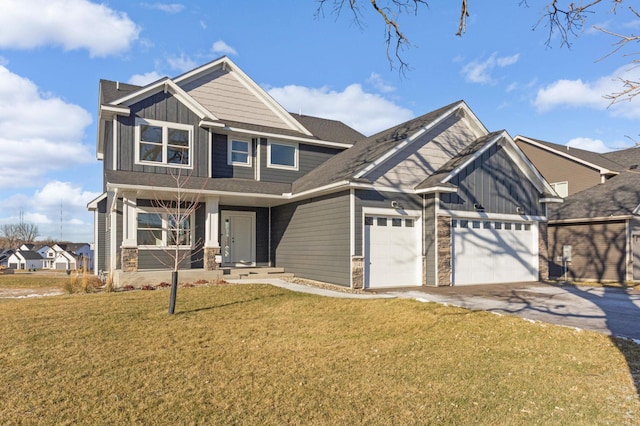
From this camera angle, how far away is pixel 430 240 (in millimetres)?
14086

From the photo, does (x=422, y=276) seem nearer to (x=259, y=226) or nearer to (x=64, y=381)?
(x=259, y=226)

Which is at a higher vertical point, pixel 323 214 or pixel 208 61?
pixel 208 61

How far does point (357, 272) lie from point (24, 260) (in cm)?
6605

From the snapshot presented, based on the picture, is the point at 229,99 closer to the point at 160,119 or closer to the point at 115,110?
the point at 160,119

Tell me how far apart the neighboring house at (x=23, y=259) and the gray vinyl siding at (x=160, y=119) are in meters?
58.7

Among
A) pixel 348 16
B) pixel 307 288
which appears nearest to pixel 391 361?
pixel 348 16

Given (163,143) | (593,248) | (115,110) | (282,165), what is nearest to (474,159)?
(282,165)

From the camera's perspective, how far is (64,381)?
16.8 feet

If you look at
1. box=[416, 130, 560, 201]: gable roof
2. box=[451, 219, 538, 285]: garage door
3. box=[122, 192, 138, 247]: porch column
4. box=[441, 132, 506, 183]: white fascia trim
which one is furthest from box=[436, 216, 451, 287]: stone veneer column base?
box=[122, 192, 138, 247]: porch column

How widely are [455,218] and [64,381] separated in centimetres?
1224

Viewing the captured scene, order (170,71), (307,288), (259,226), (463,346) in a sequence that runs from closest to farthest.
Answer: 1. (463,346)
2. (307,288)
3. (170,71)
4. (259,226)

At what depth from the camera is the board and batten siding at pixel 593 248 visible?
59.0ft

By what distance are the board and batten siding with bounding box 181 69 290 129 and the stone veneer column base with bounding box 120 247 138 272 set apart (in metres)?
6.58

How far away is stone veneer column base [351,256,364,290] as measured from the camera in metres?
13.0
